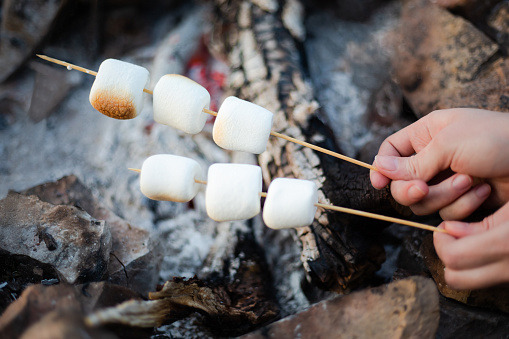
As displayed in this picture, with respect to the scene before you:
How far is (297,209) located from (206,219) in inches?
36.3

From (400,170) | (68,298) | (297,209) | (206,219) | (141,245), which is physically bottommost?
(206,219)

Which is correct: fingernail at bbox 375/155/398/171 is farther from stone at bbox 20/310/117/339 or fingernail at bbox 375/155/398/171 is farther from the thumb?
stone at bbox 20/310/117/339

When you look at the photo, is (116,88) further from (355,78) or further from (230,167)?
(355,78)

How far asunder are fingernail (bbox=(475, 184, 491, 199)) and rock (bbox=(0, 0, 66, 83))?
101 inches

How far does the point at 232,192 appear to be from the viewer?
1236 mm

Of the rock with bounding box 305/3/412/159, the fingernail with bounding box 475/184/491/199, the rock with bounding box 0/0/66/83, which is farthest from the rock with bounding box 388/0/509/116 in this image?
the rock with bounding box 0/0/66/83

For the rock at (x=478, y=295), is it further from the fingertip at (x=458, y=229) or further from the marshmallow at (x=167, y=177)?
the marshmallow at (x=167, y=177)

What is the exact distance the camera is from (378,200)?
57.6 inches

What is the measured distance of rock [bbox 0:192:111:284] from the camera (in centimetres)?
137

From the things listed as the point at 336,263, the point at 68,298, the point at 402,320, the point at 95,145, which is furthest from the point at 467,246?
the point at 95,145

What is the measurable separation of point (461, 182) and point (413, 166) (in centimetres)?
16

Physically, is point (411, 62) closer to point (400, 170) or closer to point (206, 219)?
point (400, 170)

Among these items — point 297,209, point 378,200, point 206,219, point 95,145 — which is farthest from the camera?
point 95,145

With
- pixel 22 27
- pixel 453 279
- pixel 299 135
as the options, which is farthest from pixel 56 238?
pixel 22 27
